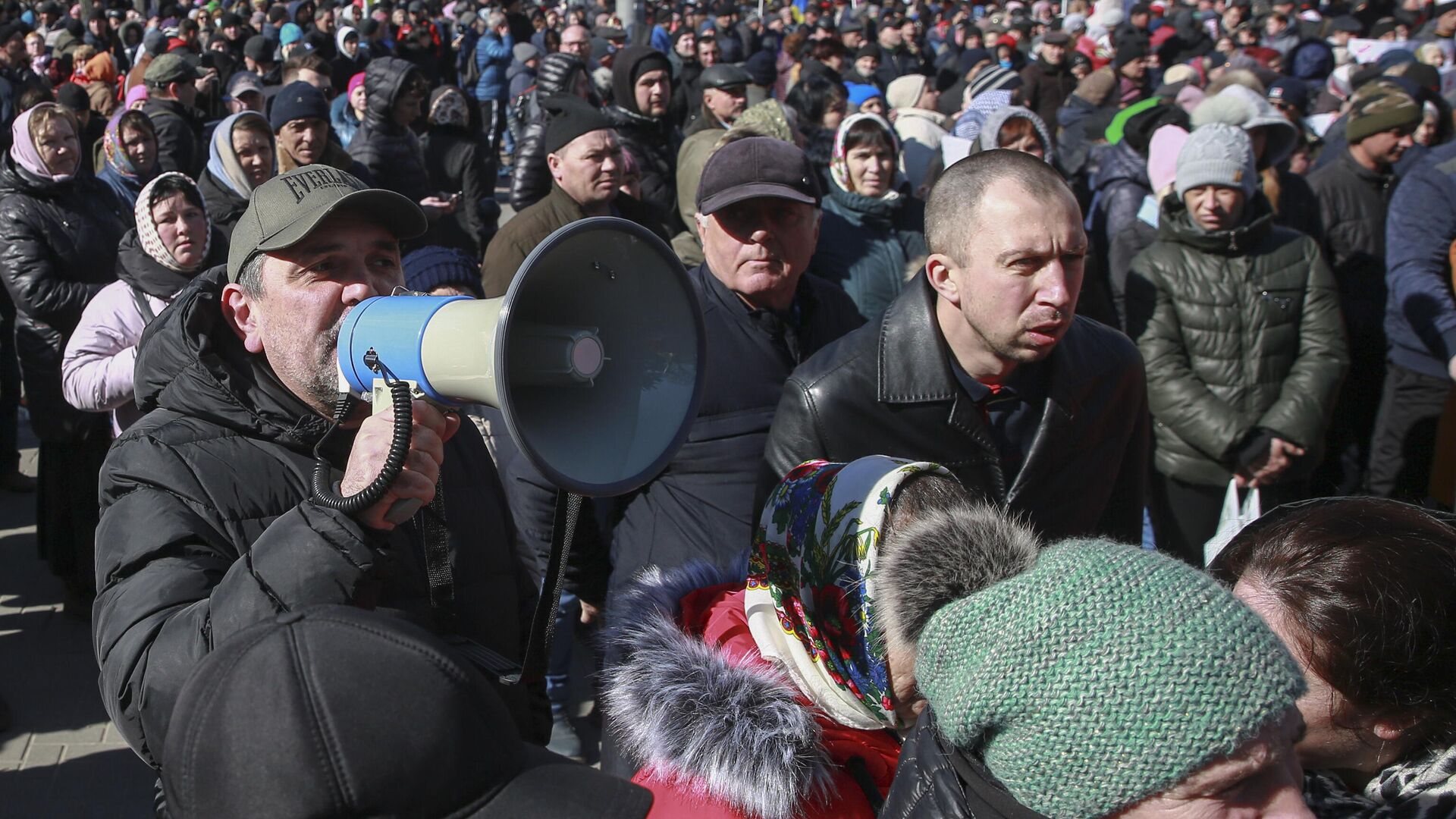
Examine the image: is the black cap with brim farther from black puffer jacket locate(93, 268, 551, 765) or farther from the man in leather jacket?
the man in leather jacket

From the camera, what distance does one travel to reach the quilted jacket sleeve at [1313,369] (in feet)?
12.4

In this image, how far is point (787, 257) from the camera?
9.61ft

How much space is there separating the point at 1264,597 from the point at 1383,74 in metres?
6.85

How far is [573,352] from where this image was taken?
1.61 m

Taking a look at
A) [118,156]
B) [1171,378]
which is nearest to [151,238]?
[118,156]

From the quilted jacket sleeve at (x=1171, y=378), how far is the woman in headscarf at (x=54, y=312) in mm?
3723

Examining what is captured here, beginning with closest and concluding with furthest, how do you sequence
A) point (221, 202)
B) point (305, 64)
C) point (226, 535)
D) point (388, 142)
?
point (226, 535)
point (221, 202)
point (388, 142)
point (305, 64)

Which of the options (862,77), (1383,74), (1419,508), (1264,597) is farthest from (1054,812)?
(862,77)

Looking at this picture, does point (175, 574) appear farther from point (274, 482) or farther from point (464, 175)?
point (464, 175)

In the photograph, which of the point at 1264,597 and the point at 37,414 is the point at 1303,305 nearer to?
the point at 1264,597

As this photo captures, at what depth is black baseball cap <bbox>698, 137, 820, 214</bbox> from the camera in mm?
2904

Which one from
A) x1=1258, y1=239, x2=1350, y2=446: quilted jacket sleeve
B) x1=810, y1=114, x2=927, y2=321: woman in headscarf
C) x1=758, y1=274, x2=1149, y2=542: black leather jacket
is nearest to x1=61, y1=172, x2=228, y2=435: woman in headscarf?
x1=810, y1=114, x2=927, y2=321: woman in headscarf

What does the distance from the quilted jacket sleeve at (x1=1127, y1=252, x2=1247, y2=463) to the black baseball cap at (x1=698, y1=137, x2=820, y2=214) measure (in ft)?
4.81

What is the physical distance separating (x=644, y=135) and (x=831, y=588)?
479 cm
